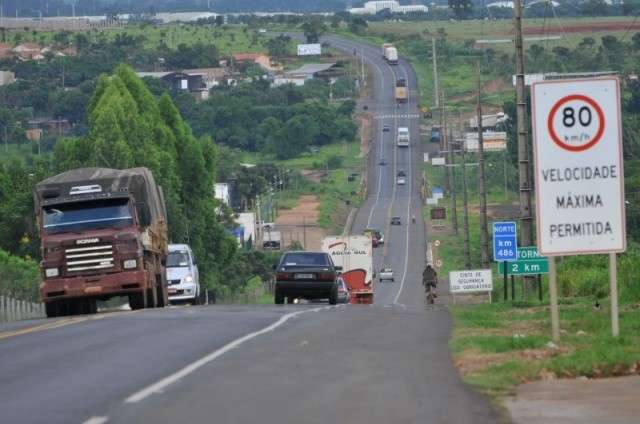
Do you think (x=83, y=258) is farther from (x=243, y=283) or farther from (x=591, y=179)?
(x=243, y=283)

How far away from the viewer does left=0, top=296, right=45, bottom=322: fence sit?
46438 mm

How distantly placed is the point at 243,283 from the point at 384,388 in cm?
7599

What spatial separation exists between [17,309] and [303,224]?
3070 inches

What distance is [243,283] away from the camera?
9156 centimetres

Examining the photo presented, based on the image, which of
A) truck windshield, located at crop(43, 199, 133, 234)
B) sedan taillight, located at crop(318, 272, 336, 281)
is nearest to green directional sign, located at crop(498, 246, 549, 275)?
sedan taillight, located at crop(318, 272, 336, 281)

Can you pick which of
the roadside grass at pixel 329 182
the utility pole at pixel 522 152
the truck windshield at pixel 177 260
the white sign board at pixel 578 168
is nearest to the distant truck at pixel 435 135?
the roadside grass at pixel 329 182

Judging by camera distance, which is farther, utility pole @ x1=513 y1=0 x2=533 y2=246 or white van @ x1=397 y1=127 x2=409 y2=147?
white van @ x1=397 y1=127 x2=409 y2=147

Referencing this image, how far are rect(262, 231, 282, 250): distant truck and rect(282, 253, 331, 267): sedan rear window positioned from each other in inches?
2930

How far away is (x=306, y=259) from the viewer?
4331 centimetres

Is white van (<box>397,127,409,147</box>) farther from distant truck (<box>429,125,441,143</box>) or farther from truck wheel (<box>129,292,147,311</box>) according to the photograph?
truck wheel (<box>129,292,147,311</box>)

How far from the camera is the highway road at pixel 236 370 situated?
14117 millimetres

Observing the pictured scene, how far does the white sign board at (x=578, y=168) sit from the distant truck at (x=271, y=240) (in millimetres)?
99075

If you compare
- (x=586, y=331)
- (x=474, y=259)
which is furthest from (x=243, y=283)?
(x=586, y=331)

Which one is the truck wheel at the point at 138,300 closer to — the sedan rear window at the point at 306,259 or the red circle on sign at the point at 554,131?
the sedan rear window at the point at 306,259
